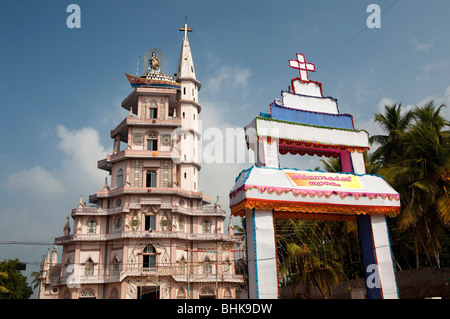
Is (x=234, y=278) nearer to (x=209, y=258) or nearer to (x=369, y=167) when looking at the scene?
(x=209, y=258)

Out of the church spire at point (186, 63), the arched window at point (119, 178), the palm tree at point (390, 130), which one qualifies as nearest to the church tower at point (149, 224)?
the arched window at point (119, 178)

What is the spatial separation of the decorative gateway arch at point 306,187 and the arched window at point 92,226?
26.1m

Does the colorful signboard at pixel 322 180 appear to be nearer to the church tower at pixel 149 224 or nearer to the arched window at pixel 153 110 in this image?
the church tower at pixel 149 224

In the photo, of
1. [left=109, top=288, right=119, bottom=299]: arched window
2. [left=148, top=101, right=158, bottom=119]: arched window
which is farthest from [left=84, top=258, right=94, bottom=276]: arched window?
[left=148, top=101, right=158, bottom=119]: arched window

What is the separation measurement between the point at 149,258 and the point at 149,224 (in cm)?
319

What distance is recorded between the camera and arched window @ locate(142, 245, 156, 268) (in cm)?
3361

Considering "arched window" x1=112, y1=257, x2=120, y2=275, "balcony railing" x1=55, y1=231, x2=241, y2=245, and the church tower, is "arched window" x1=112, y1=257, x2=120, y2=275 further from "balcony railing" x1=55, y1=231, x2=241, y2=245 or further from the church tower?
"balcony railing" x1=55, y1=231, x2=241, y2=245

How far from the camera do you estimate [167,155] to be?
3694 centimetres

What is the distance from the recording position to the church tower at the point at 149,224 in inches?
1319

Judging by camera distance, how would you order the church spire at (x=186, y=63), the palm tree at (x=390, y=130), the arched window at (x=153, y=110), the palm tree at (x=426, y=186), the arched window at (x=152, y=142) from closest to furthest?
1. the palm tree at (x=426, y=186)
2. the palm tree at (x=390, y=130)
3. the arched window at (x=152, y=142)
4. the arched window at (x=153, y=110)
5. the church spire at (x=186, y=63)

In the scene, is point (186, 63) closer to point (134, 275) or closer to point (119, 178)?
point (119, 178)
